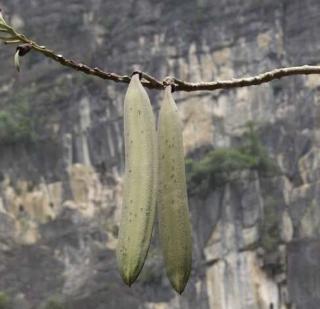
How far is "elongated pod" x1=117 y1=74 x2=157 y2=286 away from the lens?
0.68 metres

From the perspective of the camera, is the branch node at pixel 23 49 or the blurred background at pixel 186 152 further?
the blurred background at pixel 186 152

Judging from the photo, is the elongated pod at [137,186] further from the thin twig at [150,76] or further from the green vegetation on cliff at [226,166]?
the green vegetation on cliff at [226,166]

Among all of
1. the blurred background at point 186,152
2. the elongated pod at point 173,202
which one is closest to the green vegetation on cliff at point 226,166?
the blurred background at point 186,152

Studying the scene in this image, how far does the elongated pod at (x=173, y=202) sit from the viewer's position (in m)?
0.70

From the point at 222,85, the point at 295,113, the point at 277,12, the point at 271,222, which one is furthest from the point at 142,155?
the point at 277,12

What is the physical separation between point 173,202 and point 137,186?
34mm

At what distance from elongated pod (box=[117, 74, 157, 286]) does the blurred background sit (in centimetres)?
1349

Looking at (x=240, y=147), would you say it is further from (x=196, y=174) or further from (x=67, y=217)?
(x=67, y=217)

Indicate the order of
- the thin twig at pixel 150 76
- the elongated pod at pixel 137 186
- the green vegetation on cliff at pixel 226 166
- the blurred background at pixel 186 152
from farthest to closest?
1. the green vegetation on cliff at pixel 226 166
2. the blurred background at pixel 186 152
3. the thin twig at pixel 150 76
4. the elongated pod at pixel 137 186

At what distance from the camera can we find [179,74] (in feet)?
57.2

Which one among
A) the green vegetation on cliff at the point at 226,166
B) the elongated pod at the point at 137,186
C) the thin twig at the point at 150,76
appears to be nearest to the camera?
the elongated pod at the point at 137,186

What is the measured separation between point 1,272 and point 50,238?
0.99 m

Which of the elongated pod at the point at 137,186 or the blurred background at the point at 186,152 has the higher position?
the blurred background at the point at 186,152

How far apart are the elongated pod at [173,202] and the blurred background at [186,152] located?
13.5 metres
